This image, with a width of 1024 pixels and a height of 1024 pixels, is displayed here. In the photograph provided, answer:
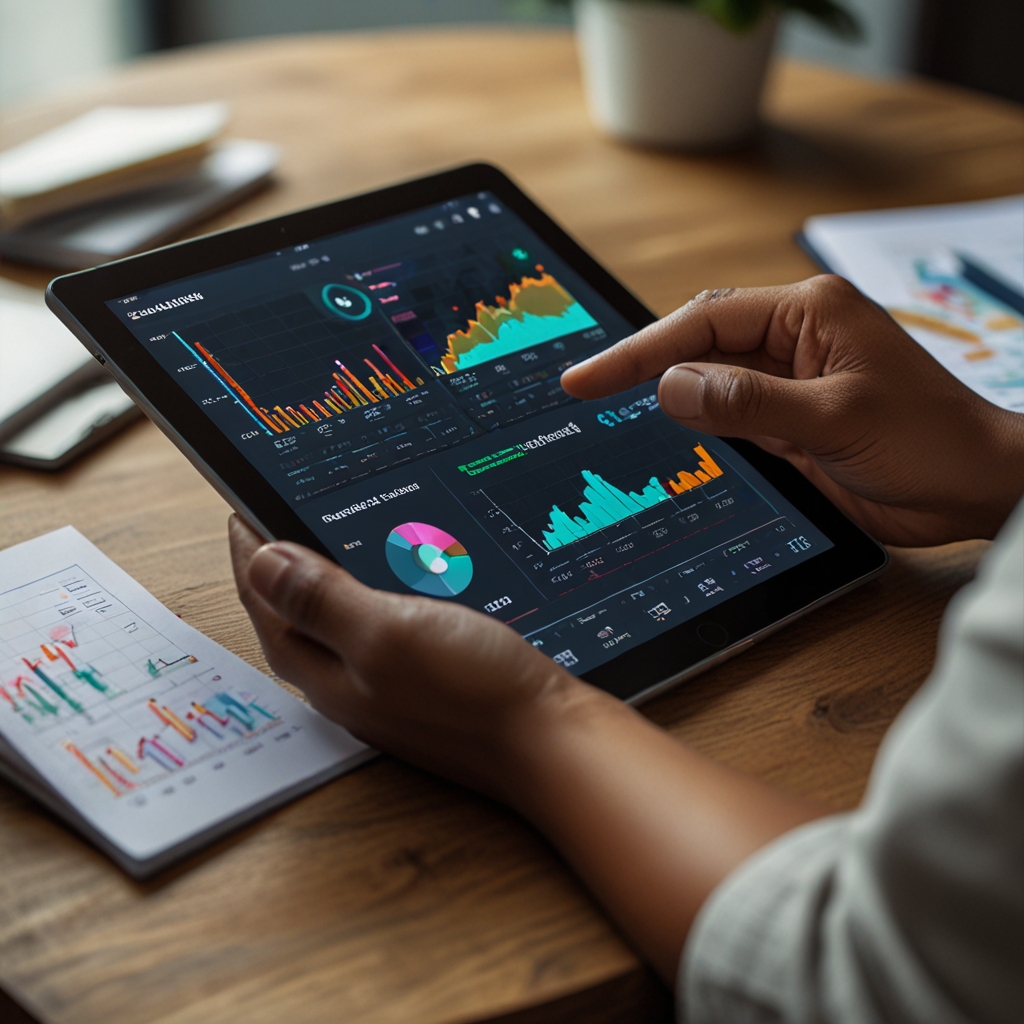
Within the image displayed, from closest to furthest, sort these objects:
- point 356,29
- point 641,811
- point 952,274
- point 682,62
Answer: point 641,811, point 952,274, point 682,62, point 356,29

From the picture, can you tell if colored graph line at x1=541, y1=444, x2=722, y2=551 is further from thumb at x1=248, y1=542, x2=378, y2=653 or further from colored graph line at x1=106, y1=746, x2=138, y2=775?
colored graph line at x1=106, y1=746, x2=138, y2=775

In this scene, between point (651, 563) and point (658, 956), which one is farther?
point (651, 563)

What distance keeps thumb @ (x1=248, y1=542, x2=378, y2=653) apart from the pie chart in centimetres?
5

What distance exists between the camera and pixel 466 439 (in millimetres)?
700

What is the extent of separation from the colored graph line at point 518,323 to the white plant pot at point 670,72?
2.27ft

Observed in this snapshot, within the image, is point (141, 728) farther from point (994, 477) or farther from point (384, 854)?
point (994, 477)

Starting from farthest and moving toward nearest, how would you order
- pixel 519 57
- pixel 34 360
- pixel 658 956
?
pixel 519 57 < pixel 34 360 < pixel 658 956

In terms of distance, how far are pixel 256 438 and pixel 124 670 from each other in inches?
6.1

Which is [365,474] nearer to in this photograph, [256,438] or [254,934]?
[256,438]

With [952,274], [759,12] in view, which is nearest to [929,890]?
[952,274]

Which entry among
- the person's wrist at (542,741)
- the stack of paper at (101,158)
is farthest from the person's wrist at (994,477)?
the stack of paper at (101,158)

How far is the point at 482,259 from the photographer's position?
2.61 ft

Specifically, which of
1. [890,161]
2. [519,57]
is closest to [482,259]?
[890,161]

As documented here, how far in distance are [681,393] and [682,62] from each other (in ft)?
2.72
